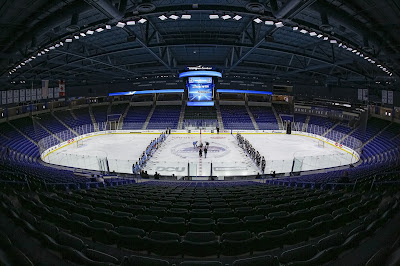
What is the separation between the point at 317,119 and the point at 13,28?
4164 centimetres

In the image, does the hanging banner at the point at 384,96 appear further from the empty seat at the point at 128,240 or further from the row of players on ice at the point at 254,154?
the empty seat at the point at 128,240

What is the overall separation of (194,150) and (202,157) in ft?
10.9

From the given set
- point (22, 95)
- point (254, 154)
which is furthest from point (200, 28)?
point (22, 95)

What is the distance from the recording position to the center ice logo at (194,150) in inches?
1056

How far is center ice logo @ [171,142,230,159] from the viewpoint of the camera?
2682cm

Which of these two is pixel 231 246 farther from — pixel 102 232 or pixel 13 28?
pixel 13 28

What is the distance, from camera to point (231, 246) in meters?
4.57

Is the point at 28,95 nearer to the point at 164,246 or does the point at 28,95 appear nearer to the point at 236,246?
the point at 164,246

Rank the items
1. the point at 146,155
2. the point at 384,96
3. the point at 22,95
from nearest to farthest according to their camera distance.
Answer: the point at 146,155, the point at 384,96, the point at 22,95

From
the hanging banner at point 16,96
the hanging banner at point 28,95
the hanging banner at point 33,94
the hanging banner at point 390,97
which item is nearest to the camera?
the hanging banner at point 390,97

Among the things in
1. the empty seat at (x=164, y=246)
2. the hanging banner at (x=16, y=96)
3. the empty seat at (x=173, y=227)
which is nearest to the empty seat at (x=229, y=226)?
the empty seat at (x=173, y=227)

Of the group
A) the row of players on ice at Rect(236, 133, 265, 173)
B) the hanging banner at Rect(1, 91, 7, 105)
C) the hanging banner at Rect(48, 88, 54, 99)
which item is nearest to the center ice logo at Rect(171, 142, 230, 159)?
the row of players on ice at Rect(236, 133, 265, 173)

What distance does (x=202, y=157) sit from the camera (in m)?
26.0

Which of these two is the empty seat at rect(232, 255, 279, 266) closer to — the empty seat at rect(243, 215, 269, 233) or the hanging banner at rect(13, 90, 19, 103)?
the empty seat at rect(243, 215, 269, 233)
